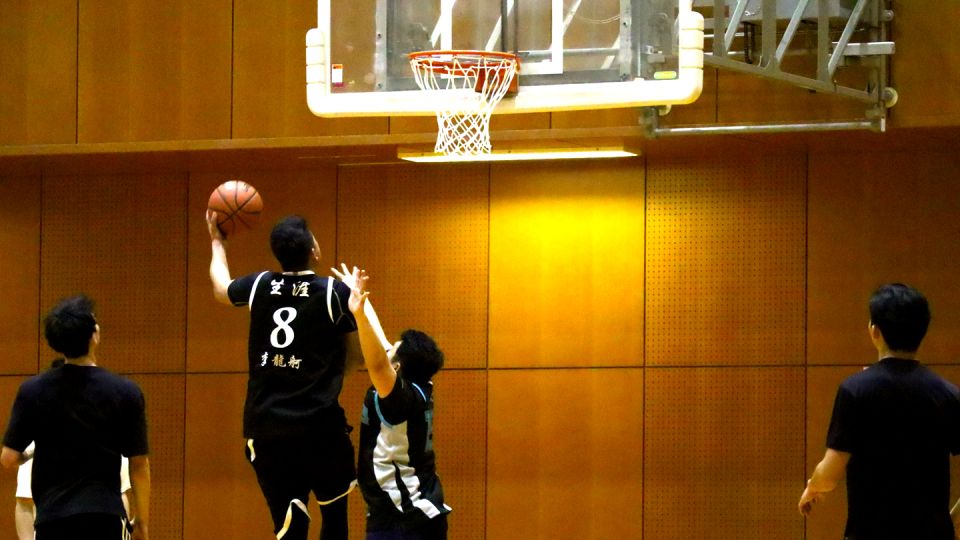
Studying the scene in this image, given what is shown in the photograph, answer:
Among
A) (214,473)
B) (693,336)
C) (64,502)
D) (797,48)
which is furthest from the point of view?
(214,473)

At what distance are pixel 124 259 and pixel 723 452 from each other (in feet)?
15.2

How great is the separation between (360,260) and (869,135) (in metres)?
3.68

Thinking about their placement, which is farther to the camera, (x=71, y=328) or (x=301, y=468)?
(x=301, y=468)

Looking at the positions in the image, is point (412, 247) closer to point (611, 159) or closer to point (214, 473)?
point (611, 159)

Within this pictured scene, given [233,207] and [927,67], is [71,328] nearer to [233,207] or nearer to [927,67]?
[233,207]

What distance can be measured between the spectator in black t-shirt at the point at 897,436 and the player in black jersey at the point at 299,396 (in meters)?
2.22

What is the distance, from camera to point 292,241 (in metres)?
5.86

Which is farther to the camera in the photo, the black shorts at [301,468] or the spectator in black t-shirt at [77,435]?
the black shorts at [301,468]

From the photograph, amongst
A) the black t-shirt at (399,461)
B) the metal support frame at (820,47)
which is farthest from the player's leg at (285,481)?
the metal support frame at (820,47)

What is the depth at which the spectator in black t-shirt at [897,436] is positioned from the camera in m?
4.59

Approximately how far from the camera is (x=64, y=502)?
4.99 meters

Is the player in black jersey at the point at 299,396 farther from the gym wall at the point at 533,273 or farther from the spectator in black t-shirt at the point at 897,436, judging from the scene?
the gym wall at the point at 533,273

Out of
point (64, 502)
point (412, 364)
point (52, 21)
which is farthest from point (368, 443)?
point (52, 21)

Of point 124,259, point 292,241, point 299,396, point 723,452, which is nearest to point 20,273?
point 124,259
